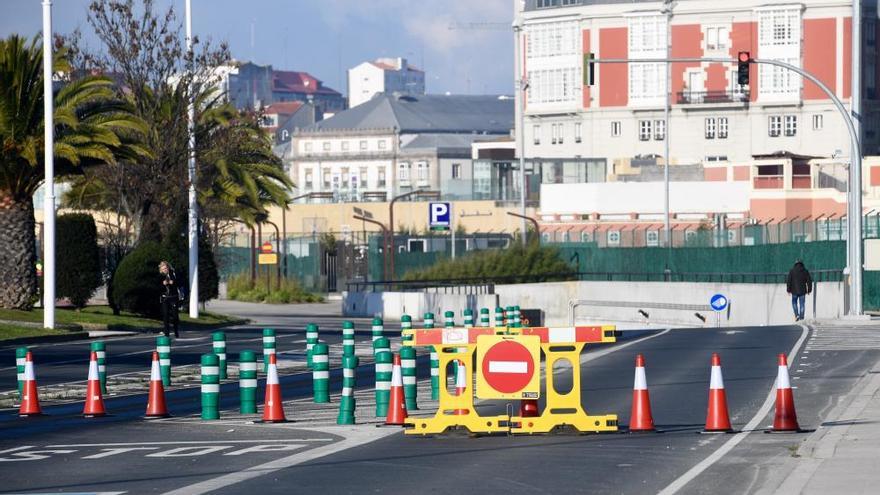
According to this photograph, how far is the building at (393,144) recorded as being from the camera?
148 meters

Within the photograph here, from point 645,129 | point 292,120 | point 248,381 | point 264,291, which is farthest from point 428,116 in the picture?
point 248,381

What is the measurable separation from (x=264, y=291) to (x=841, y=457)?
211 feet

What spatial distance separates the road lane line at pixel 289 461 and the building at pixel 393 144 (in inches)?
4913

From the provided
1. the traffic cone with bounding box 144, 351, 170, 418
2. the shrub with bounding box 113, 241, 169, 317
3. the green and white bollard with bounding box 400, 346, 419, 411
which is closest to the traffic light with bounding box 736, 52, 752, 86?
the shrub with bounding box 113, 241, 169, 317

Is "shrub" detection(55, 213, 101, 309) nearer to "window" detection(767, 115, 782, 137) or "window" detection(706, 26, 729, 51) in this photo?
"window" detection(706, 26, 729, 51)

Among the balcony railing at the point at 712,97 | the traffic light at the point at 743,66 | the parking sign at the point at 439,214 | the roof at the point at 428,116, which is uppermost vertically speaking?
the roof at the point at 428,116

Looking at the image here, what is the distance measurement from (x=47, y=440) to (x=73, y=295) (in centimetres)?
2940

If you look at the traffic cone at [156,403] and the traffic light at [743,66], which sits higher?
the traffic light at [743,66]

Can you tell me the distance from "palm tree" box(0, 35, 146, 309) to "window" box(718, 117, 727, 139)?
7431 centimetres

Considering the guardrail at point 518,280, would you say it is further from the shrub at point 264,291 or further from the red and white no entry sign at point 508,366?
the red and white no entry sign at point 508,366

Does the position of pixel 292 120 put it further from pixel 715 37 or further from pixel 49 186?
pixel 49 186

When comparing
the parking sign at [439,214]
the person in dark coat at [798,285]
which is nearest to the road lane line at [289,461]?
the person in dark coat at [798,285]

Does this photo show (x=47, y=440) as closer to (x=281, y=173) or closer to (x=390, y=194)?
(x=281, y=173)

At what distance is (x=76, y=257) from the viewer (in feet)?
151
